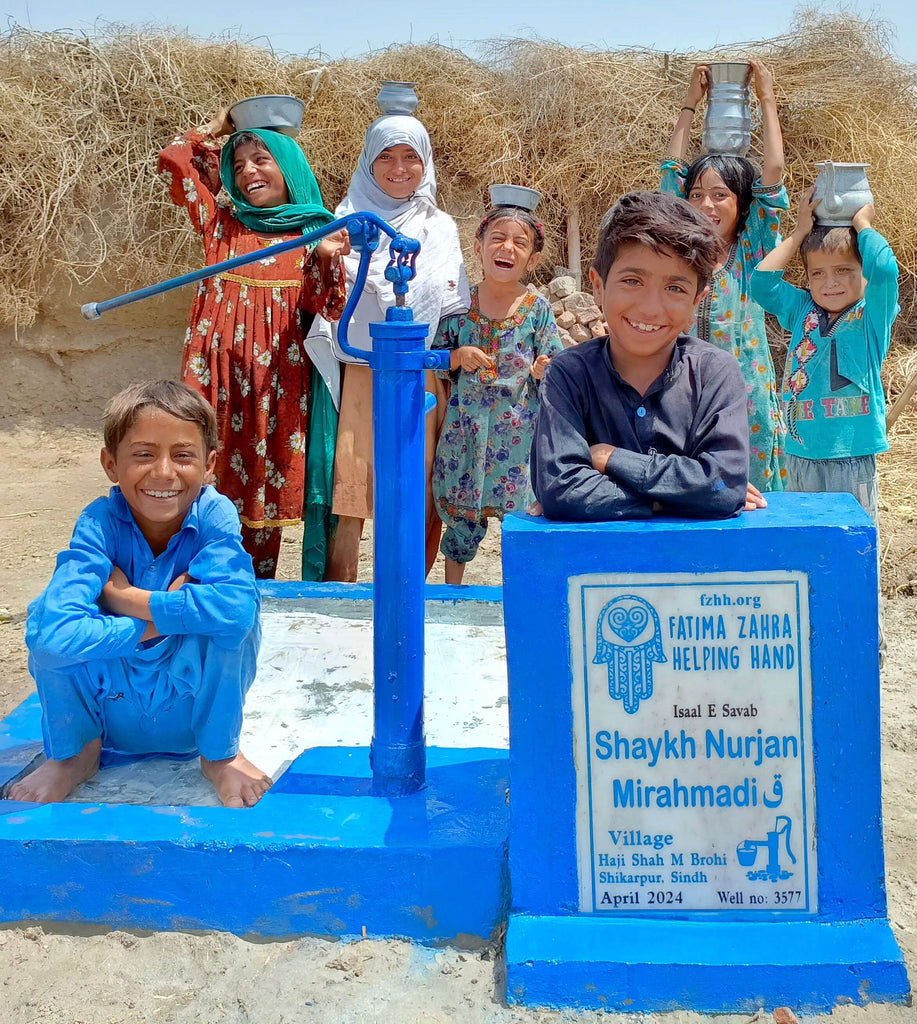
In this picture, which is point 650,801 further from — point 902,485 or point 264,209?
point 902,485

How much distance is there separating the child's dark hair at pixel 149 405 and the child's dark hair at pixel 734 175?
87.3 inches

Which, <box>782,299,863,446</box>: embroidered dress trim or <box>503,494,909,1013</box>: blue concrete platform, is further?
<box>782,299,863,446</box>: embroidered dress trim

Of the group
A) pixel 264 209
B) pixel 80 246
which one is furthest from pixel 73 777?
pixel 80 246

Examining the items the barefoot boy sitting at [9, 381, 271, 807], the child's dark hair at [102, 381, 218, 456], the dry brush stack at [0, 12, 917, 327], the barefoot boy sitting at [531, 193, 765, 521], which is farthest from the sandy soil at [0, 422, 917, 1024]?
the dry brush stack at [0, 12, 917, 327]

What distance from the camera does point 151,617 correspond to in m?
2.43

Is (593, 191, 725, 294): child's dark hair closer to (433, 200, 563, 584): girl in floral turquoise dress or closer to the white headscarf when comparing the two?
(433, 200, 563, 584): girl in floral turquoise dress

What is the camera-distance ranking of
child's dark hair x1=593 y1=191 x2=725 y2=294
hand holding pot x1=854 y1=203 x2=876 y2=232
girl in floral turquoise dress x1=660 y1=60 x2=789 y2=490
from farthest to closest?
girl in floral turquoise dress x1=660 y1=60 x2=789 y2=490
hand holding pot x1=854 y1=203 x2=876 y2=232
child's dark hair x1=593 y1=191 x2=725 y2=294

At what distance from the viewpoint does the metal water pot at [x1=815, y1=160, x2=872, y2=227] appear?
3.74 metres

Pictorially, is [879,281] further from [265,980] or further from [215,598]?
[265,980]

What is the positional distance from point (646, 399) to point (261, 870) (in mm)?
1243

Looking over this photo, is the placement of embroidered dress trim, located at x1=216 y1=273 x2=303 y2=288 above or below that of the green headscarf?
below

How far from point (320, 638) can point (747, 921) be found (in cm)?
184

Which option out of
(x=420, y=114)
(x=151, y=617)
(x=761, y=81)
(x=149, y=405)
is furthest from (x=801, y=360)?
(x=420, y=114)

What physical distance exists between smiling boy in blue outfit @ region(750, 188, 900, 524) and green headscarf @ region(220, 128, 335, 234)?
5.52 ft
